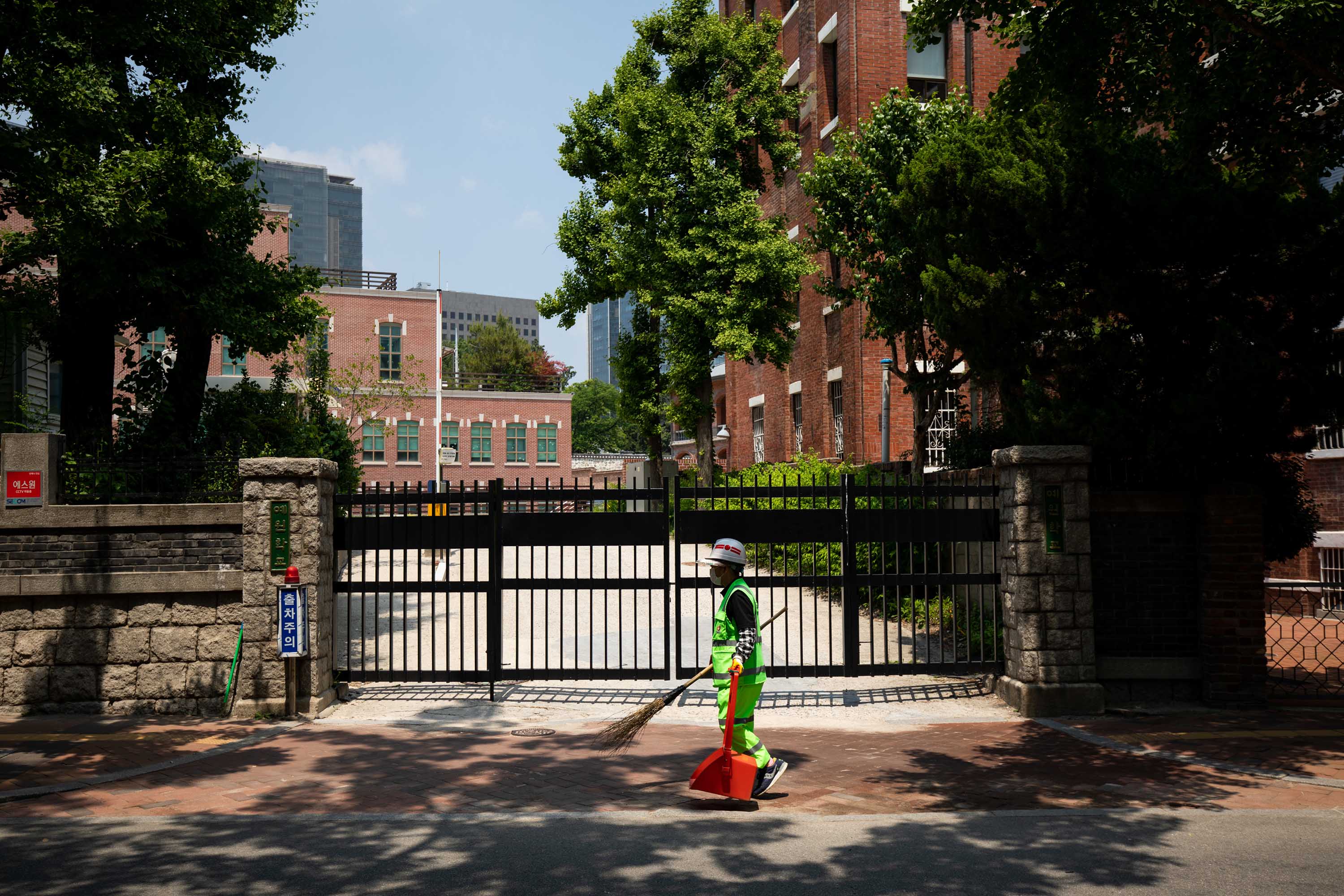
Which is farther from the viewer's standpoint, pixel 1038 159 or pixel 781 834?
pixel 1038 159

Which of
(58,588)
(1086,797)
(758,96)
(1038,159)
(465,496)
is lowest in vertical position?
(1086,797)

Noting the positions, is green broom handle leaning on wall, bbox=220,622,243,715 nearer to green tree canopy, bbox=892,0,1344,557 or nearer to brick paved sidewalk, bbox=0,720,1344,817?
brick paved sidewalk, bbox=0,720,1344,817

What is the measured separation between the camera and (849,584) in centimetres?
1072

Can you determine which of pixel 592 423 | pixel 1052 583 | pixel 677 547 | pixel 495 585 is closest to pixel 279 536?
pixel 495 585

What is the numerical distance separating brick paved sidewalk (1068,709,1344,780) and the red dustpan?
3832 mm

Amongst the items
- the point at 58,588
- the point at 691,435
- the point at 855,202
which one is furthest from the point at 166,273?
the point at 691,435

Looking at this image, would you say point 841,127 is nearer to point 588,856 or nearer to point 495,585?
point 495,585

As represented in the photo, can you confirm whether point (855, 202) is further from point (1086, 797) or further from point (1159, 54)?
point (1086, 797)

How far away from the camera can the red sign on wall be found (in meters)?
10.3

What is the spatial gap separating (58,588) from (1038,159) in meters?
11.9

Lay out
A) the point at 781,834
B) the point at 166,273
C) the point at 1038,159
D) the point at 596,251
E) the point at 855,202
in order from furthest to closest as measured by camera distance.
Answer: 1. the point at 596,251
2. the point at 855,202
3. the point at 166,273
4. the point at 1038,159
5. the point at 781,834

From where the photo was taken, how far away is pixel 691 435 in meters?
31.3

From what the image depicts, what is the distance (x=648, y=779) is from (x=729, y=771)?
1.08 metres

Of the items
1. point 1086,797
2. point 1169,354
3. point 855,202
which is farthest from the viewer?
point 855,202
